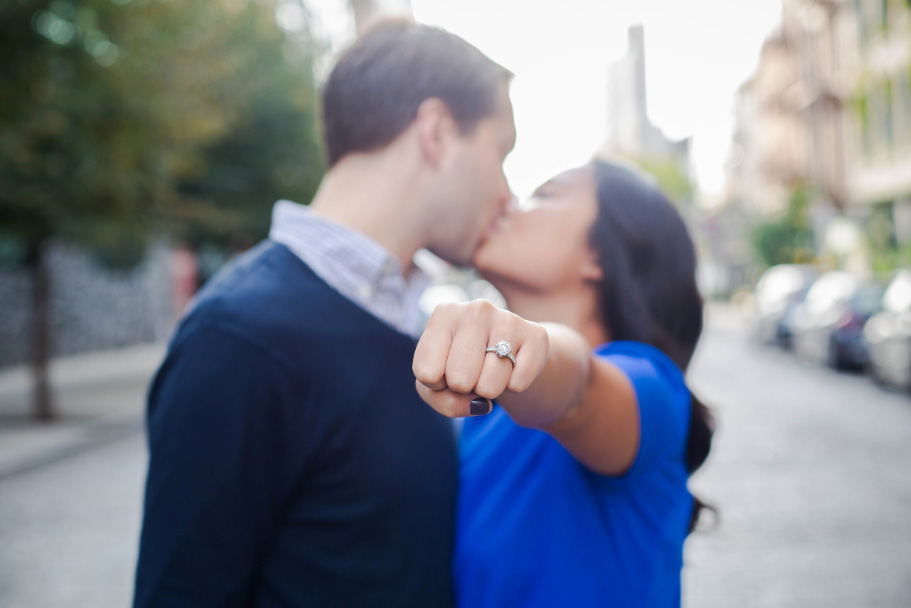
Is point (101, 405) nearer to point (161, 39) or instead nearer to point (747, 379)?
point (161, 39)

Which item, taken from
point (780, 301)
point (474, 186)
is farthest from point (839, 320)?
point (474, 186)

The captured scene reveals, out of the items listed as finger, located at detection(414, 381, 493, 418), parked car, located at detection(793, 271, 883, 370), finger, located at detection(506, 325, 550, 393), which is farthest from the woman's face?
parked car, located at detection(793, 271, 883, 370)

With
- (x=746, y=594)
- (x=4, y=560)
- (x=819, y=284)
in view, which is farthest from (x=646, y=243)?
(x=819, y=284)

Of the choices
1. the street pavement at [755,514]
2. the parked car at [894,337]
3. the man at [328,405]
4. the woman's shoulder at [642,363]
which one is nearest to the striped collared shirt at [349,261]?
the man at [328,405]

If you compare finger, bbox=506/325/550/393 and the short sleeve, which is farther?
the short sleeve

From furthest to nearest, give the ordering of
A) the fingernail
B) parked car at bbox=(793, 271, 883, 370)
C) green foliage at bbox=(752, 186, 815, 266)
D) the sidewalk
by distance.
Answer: green foliage at bbox=(752, 186, 815, 266) → parked car at bbox=(793, 271, 883, 370) → the sidewalk → the fingernail

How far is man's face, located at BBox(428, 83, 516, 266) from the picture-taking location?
202 cm

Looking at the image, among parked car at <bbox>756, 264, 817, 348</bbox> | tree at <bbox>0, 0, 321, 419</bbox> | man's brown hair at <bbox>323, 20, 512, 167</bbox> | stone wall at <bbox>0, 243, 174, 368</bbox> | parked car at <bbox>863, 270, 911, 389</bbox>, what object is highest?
man's brown hair at <bbox>323, 20, 512, 167</bbox>

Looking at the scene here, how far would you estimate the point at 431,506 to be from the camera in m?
1.67

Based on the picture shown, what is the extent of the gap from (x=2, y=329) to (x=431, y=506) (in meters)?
18.7

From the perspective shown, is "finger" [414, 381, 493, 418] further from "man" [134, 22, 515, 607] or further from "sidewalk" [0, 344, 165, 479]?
"sidewalk" [0, 344, 165, 479]

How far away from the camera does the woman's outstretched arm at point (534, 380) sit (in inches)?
37.5

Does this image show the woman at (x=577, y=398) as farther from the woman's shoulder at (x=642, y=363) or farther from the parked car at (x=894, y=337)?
the parked car at (x=894, y=337)

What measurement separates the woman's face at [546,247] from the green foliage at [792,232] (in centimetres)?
3191
